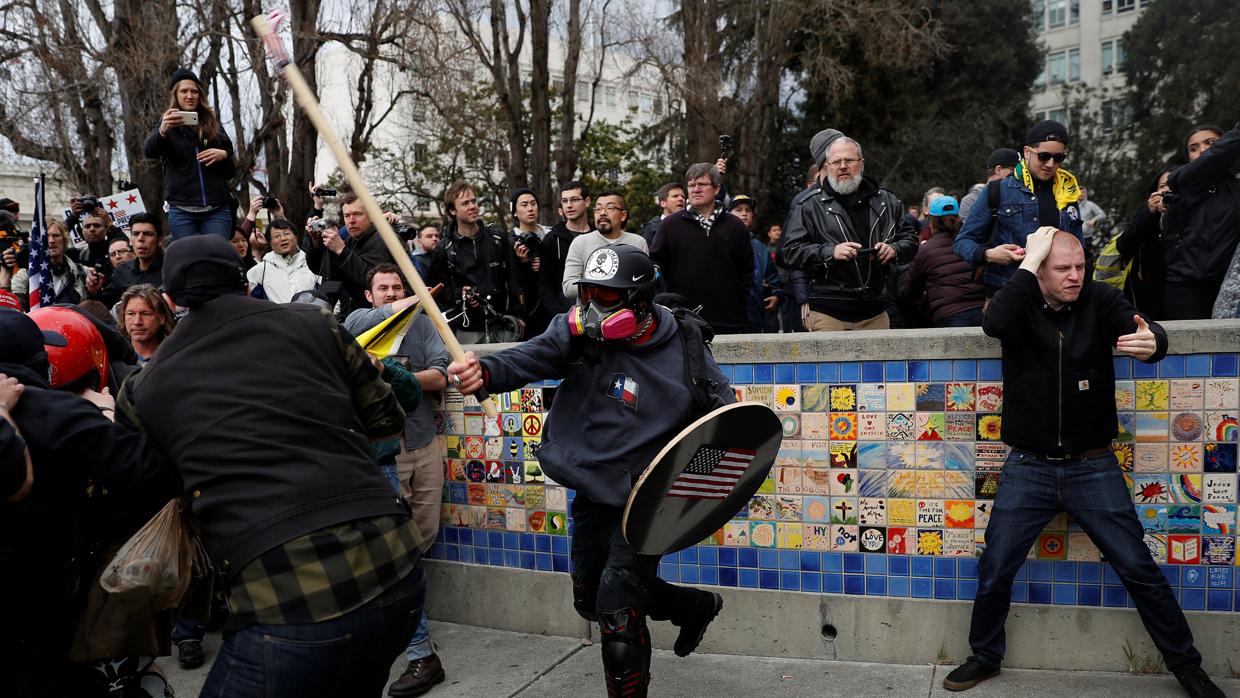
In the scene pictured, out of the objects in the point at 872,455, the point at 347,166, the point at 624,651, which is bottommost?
the point at 624,651

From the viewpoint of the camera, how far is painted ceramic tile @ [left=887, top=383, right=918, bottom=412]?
4.94 m

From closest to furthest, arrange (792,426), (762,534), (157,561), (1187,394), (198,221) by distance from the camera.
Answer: (157,561)
(1187,394)
(792,426)
(762,534)
(198,221)

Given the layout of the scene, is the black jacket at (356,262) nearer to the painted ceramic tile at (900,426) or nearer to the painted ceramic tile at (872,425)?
the painted ceramic tile at (872,425)

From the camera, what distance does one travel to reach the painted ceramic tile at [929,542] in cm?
496

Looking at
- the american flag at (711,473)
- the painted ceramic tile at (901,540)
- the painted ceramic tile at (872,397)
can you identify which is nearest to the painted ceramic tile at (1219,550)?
the painted ceramic tile at (901,540)

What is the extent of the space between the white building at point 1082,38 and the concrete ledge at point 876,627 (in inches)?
2137

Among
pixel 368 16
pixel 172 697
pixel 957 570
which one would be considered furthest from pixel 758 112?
pixel 172 697

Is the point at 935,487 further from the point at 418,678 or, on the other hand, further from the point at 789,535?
the point at 418,678

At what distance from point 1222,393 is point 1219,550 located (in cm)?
70

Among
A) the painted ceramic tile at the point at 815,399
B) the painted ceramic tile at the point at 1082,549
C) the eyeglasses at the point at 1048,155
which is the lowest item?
the painted ceramic tile at the point at 1082,549

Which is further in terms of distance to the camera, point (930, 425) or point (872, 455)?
point (872, 455)

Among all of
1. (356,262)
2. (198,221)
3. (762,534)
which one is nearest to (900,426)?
(762,534)

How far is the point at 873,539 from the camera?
16.6 feet

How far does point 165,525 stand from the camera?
2.92 metres
